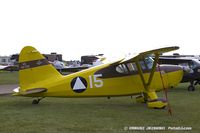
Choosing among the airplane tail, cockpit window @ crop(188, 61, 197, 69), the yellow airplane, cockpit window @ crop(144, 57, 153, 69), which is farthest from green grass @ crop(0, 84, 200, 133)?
cockpit window @ crop(188, 61, 197, 69)

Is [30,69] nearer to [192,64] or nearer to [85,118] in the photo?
[85,118]

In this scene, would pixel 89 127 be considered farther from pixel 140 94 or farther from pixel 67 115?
pixel 140 94

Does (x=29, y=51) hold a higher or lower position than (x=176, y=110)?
higher

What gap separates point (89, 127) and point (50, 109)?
3395 mm

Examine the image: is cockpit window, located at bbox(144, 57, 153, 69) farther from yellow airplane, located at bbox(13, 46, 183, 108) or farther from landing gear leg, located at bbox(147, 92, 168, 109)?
landing gear leg, located at bbox(147, 92, 168, 109)

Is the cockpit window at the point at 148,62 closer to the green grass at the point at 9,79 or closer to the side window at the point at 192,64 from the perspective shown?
the side window at the point at 192,64

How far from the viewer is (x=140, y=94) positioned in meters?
12.6

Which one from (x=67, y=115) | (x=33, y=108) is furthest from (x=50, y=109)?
(x=67, y=115)

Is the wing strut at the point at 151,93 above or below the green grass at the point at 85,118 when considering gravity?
above

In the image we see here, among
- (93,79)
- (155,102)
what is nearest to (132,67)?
(93,79)

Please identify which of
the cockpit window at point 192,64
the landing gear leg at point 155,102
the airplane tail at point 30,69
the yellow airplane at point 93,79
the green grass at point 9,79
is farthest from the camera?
the green grass at point 9,79

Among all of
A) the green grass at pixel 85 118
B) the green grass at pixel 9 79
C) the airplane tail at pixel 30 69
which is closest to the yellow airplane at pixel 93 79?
the airplane tail at pixel 30 69

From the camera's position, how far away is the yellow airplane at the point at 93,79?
11.8 meters

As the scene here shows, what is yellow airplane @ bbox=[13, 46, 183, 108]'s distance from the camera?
38.6 ft
